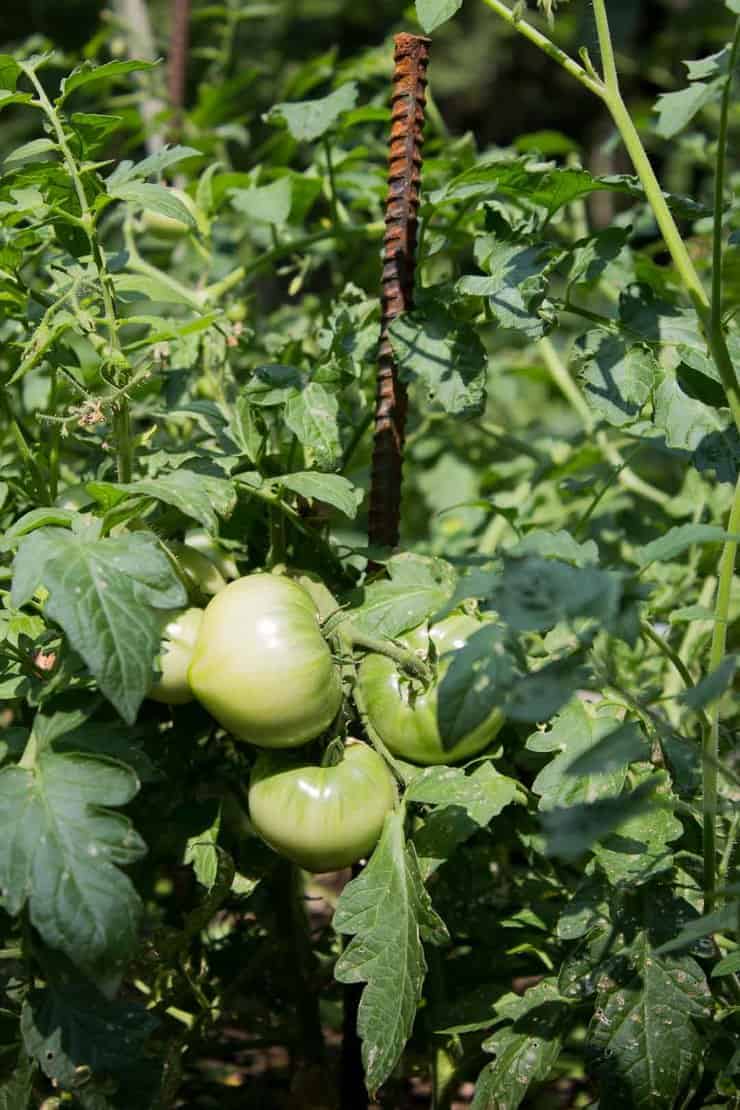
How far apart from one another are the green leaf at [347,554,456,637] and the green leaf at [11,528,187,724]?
0.69 feet

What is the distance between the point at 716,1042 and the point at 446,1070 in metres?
0.26

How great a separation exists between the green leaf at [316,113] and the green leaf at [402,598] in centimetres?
49

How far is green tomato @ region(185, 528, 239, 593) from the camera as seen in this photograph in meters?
1.04

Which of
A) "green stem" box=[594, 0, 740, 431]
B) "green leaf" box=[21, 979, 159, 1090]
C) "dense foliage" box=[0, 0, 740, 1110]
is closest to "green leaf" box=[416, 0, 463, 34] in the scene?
"dense foliage" box=[0, 0, 740, 1110]

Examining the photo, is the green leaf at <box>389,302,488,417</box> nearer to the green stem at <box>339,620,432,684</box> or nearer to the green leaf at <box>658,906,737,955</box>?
the green stem at <box>339,620,432,684</box>

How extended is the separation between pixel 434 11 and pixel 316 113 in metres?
0.39

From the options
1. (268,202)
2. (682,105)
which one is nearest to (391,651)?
(682,105)

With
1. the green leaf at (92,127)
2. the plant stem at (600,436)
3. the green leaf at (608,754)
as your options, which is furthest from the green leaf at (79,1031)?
the plant stem at (600,436)

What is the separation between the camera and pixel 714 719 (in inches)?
33.8

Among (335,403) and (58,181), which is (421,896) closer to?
(335,403)

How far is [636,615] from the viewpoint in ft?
2.22

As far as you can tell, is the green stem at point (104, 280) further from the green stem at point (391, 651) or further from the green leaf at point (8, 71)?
the green stem at point (391, 651)

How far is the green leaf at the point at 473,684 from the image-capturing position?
70cm

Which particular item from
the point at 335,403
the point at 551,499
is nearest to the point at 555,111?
the point at 551,499
